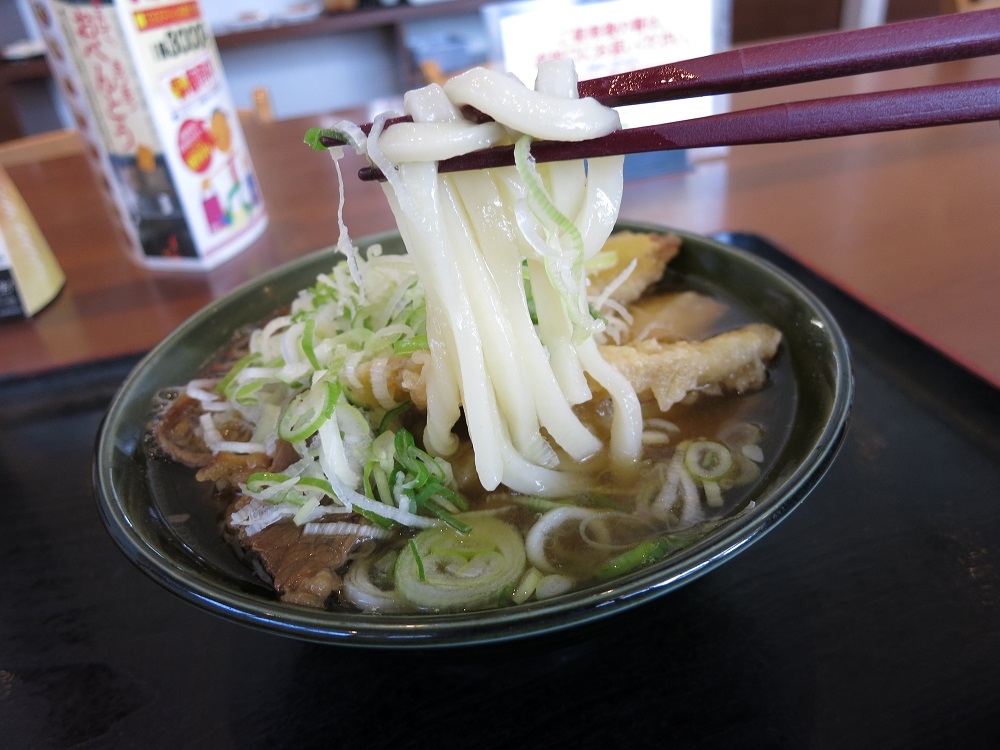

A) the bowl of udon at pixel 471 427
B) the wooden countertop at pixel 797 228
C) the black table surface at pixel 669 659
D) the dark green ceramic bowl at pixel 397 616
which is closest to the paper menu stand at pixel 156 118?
the wooden countertop at pixel 797 228

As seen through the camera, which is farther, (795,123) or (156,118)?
(156,118)

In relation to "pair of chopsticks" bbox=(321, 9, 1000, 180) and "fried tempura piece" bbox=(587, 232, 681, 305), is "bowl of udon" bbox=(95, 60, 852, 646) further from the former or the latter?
"fried tempura piece" bbox=(587, 232, 681, 305)

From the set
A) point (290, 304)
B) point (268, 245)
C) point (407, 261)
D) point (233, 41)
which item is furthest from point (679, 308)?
point (233, 41)

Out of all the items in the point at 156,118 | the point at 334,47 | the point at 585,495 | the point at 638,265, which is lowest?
the point at 585,495

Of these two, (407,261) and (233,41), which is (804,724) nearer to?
(407,261)

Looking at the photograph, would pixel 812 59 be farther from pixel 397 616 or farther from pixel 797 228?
pixel 797 228

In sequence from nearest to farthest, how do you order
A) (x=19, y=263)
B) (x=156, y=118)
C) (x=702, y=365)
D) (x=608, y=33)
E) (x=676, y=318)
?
(x=702, y=365)
(x=676, y=318)
(x=156, y=118)
(x=19, y=263)
(x=608, y=33)

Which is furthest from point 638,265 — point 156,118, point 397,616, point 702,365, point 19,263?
point 19,263
